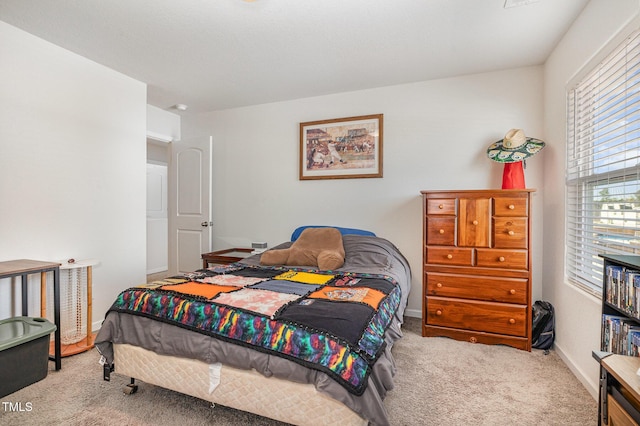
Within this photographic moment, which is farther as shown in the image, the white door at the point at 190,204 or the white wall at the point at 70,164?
the white door at the point at 190,204

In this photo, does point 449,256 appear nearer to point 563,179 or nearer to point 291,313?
point 563,179

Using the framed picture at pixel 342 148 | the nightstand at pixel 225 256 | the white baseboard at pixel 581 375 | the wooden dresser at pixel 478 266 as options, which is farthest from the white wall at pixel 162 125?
the white baseboard at pixel 581 375

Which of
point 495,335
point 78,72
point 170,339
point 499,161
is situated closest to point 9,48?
point 78,72

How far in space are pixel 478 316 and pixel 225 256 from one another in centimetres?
265

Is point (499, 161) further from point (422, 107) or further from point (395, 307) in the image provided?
point (395, 307)

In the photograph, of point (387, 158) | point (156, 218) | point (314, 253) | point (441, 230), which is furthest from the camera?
point (156, 218)

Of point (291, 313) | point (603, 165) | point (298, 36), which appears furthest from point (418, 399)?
point (298, 36)

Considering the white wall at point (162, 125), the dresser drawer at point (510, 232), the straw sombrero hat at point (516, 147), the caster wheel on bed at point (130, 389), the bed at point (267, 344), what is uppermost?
the white wall at point (162, 125)

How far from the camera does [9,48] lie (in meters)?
2.32

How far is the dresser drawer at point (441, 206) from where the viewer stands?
2711mm

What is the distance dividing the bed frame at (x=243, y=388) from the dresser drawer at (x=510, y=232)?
192 centimetres

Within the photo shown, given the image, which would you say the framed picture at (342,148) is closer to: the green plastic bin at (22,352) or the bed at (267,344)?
the bed at (267,344)

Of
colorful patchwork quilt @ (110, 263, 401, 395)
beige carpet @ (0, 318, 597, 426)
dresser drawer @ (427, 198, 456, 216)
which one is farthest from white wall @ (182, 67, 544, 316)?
colorful patchwork quilt @ (110, 263, 401, 395)

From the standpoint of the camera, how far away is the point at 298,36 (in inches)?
94.2
